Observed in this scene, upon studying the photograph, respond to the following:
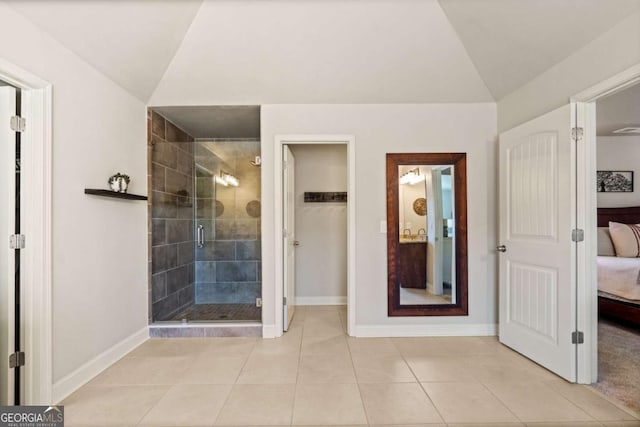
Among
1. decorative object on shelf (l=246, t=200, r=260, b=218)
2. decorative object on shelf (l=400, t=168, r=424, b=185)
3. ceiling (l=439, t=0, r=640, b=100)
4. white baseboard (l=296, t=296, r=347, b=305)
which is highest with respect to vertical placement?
ceiling (l=439, t=0, r=640, b=100)

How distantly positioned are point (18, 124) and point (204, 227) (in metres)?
2.57

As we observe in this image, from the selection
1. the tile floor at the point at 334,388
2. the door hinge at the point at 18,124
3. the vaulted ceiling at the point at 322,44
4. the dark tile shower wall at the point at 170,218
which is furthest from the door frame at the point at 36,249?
the dark tile shower wall at the point at 170,218

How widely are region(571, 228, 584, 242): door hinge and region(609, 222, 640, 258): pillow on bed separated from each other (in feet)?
8.77

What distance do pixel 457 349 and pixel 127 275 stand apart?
10.4ft

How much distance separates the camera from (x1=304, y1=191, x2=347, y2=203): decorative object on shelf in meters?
4.43

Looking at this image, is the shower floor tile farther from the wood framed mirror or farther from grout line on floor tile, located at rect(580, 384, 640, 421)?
grout line on floor tile, located at rect(580, 384, 640, 421)

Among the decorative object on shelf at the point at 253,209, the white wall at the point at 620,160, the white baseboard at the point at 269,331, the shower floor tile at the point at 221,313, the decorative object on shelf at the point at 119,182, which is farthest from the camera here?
the white wall at the point at 620,160

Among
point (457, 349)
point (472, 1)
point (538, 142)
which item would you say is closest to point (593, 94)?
point (538, 142)

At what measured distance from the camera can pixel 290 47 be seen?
271 cm

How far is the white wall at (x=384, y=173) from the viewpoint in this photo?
319cm

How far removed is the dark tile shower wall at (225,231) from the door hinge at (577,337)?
3.31 m

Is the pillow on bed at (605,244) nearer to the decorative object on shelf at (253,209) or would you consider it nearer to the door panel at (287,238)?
the door panel at (287,238)

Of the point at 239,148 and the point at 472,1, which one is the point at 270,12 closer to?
the point at 472,1

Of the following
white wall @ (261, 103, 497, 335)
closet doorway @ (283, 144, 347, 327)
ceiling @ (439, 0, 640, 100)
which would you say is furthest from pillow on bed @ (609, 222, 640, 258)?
closet doorway @ (283, 144, 347, 327)
